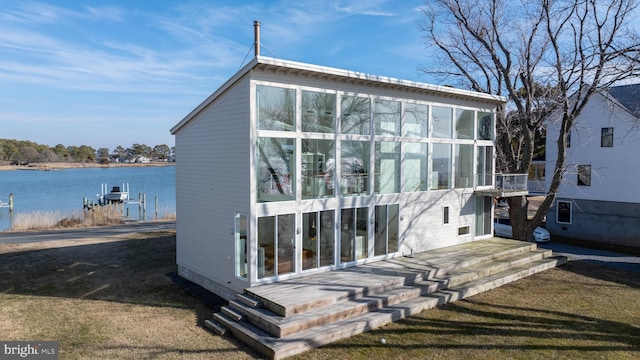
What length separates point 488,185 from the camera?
1555 centimetres

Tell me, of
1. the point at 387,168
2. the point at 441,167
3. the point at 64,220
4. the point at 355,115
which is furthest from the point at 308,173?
the point at 64,220

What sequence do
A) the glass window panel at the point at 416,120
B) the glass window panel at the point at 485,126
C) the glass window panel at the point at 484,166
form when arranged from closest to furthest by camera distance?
the glass window panel at the point at 416,120, the glass window panel at the point at 485,126, the glass window panel at the point at 484,166

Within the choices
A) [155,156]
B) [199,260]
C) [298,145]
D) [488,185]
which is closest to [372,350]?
[298,145]

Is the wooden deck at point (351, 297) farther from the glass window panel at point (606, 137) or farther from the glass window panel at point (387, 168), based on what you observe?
the glass window panel at point (606, 137)

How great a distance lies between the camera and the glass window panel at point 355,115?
36.5ft

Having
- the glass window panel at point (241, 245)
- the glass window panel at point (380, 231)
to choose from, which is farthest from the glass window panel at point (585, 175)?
the glass window panel at point (241, 245)

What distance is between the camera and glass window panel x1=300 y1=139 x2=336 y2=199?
10281mm

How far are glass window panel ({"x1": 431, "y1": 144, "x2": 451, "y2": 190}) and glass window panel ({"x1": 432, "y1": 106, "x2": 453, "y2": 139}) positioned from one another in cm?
39

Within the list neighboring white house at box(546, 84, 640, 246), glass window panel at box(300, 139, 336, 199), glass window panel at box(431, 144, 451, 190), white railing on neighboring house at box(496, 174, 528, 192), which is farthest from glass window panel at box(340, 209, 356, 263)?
neighboring white house at box(546, 84, 640, 246)

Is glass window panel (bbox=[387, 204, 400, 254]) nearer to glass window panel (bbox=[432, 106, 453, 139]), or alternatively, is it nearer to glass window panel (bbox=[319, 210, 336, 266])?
glass window panel (bbox=[319, 210, 336, 266])

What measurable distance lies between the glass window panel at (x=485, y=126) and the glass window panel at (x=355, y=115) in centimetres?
584

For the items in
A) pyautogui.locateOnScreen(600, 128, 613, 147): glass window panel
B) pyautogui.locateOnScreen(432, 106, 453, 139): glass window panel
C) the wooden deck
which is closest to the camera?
the wooden deck

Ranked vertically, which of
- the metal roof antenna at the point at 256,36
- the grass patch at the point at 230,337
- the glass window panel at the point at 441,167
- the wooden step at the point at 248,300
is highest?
the metal roof antenna at the point at 256,36

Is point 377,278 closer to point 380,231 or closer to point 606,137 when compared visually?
point 380,231
